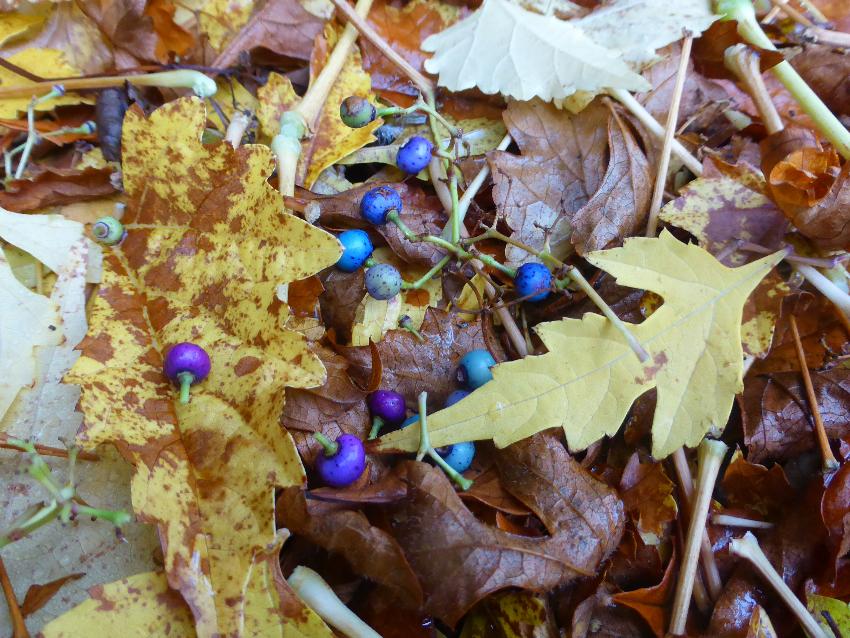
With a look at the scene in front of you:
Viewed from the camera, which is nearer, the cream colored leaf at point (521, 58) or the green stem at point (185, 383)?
the green stem at point (185, 383)

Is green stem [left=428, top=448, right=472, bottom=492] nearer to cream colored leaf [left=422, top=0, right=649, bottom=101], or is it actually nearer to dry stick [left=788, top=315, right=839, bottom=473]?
dry stick [left=788, top=315, right=839, bottom=473]

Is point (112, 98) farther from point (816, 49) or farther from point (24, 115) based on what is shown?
point (816, 49)

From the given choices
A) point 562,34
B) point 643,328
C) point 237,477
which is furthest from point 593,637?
point 562,34

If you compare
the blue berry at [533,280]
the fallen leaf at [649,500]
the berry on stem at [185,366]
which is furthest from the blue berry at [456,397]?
the berry on stem at [185,366]

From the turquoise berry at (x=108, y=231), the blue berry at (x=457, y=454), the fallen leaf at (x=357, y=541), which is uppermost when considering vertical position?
the turquoise berry at (x=108, y=231)

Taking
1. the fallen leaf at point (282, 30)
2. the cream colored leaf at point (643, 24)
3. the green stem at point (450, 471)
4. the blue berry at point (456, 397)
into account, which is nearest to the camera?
the green stem at point (450, 471)

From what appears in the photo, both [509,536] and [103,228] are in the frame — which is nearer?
[509,536]

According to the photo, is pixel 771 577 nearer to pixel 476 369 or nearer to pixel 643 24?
pixel 476 369

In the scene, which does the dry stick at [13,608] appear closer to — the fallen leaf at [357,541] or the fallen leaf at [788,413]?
the fallen leaf at [357,541]
